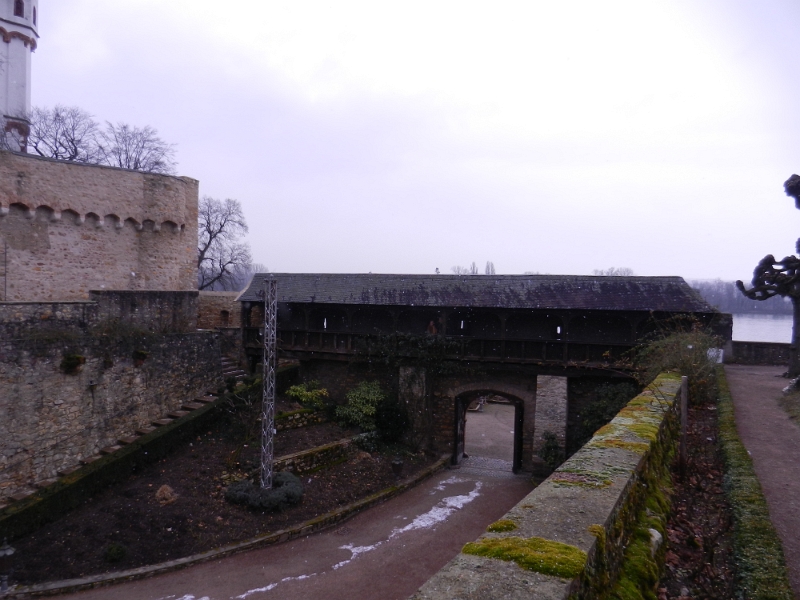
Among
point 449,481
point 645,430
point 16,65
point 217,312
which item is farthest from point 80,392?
point 16,65

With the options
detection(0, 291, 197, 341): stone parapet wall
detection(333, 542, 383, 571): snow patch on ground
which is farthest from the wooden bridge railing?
detection(333, 542, 383, 571): snow patch on ground

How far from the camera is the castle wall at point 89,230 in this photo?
13.9 m

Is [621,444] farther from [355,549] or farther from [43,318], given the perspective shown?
[43,318]

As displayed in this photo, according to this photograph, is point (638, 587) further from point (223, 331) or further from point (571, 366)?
point (223, 331)

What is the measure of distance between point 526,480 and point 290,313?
838cm

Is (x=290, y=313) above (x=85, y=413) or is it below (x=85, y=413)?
above

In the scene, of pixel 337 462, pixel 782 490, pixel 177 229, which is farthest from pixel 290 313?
pixel 782 490

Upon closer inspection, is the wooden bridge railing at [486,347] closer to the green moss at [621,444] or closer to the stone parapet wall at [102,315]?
the stone parapet wall at [102,315]

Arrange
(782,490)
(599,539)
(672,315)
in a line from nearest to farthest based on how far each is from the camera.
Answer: (599,539)
(782,490)
(672,315)

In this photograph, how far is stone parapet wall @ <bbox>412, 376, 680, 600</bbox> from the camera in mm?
1982

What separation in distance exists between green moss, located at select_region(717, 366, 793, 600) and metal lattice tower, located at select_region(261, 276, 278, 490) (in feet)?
26.0

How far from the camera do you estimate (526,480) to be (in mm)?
14414

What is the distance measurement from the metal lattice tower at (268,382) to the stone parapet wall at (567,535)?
7.87 metres

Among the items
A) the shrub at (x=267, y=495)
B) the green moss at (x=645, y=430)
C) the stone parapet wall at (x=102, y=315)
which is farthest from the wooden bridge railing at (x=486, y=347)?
the green moss at (x=645, y=430)
